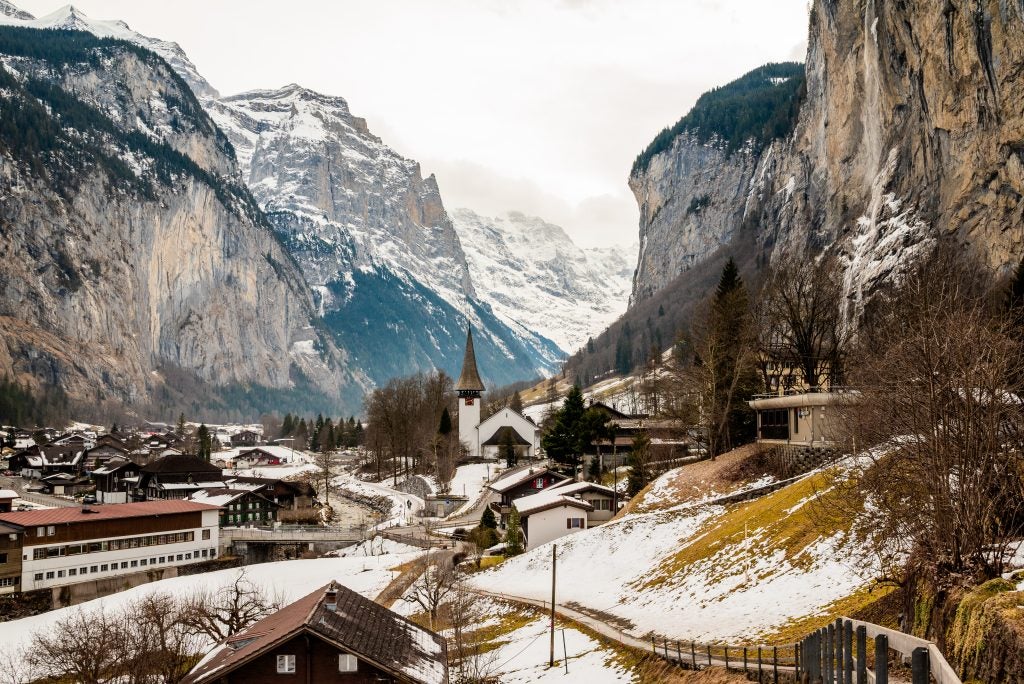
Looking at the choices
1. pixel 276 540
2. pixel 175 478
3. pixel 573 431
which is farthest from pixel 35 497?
pixel 573 431

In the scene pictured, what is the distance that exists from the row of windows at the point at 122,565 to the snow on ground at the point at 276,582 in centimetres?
356

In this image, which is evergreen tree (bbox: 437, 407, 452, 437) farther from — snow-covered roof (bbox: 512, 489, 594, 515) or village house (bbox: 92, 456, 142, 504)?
snow-covered roof (bbox: 512, 489, 594, 515)

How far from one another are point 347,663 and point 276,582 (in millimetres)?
37315

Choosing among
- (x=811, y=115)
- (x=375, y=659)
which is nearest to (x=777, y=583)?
(x=375, y=659)

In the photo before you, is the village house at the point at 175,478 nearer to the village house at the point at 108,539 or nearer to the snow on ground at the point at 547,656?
the village house at the point at 108,539

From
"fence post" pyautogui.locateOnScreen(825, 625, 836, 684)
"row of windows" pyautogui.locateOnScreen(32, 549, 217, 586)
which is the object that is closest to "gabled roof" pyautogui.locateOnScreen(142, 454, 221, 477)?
"row of windows" pyautogui.locateOnScreen(32, 549, 217, 586)

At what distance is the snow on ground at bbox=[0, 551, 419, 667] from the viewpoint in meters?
53.0

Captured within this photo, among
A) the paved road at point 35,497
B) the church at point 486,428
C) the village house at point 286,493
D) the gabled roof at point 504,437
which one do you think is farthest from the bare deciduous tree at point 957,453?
the paved road at point 35,497

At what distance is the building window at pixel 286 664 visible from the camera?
23.4 meters

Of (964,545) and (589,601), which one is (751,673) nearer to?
(964,545)

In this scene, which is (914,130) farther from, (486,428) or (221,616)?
(221,616)

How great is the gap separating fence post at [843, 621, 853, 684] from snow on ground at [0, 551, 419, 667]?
139 feet

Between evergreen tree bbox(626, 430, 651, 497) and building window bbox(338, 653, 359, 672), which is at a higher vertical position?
evergreen tree bbox(626, 430, 651, 497)

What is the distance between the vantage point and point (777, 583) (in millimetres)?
27906
